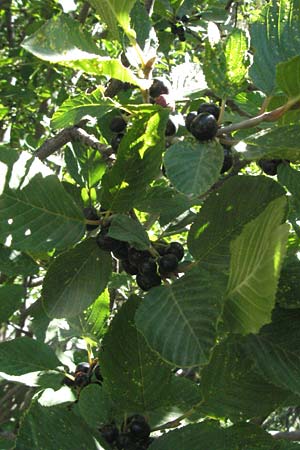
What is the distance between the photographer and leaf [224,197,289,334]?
0.60 meters

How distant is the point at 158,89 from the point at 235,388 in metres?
0.50

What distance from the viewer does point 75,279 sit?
3.19ft

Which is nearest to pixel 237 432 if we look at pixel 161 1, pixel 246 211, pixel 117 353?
pixel 117 353

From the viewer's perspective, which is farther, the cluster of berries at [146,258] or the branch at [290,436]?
the branch at [290,436]

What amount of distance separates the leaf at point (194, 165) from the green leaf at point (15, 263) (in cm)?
57

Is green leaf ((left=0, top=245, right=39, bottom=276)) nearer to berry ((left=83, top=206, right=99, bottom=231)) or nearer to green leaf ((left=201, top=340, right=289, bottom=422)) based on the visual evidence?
berry ((left=83, top=206, right=99, bottom=231))

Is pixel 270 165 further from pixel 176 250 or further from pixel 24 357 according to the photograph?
pixel 24 357

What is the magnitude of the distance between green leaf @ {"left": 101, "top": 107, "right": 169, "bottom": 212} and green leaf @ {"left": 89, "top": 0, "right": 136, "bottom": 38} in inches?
5.4

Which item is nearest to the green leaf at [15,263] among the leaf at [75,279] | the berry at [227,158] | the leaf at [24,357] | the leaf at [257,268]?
the leaf at [24,357]

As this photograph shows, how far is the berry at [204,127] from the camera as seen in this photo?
0.87 m

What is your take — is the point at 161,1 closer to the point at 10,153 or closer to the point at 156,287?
the point at 10,153

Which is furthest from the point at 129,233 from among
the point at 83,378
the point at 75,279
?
the point at 83,378

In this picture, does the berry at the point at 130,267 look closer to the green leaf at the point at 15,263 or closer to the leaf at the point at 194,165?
the leaf at the point at 194,165

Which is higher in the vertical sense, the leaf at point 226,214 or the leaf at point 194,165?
the leaf at point 194,165
